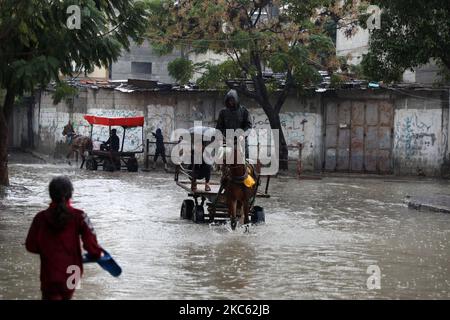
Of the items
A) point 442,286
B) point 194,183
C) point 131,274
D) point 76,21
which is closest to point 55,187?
point 131,274

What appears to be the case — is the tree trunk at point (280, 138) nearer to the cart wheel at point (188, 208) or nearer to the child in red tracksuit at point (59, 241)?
the cart wheel at point (188, 208)

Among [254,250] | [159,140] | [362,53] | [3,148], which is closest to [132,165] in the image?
[159,140]

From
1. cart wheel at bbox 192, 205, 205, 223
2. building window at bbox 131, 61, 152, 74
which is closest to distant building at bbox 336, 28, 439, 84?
building window at bbox 131, 61, 152, 74

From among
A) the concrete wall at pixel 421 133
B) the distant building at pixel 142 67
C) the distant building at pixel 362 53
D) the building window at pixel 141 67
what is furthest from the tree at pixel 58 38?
the building window at pixel 141 67

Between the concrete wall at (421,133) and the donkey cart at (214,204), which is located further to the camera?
the concrete wall at (421,133)

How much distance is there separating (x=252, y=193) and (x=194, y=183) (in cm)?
172

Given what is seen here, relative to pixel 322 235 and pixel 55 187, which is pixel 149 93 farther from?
Result: pixel 55 187

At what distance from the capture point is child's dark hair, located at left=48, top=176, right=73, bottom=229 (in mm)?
7023

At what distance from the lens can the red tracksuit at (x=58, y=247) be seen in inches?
276

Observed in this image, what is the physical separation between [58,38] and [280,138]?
18486mm

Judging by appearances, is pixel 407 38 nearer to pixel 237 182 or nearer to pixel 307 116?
pixel 237 182

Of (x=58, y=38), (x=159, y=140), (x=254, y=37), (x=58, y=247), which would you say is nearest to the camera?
(x=58, y=247)

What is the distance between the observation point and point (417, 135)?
3494cm

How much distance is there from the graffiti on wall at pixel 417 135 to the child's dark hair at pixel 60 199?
94.0 feet
